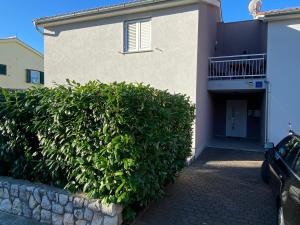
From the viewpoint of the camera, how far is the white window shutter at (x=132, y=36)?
32.5 feet

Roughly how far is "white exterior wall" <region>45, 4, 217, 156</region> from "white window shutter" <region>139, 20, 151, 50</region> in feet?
0.84

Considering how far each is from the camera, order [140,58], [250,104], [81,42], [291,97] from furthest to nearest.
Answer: [250,104]
[81,42]
[140,58]
[291,97]

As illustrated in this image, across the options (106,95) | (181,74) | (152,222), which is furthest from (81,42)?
(152,222)

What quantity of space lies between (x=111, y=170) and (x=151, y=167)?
674mm

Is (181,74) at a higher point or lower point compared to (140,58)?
lower

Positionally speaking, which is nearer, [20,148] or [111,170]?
[111,170]

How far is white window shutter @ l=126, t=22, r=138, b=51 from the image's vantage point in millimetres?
9906

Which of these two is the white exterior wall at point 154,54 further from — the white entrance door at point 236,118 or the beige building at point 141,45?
the white entrance door at point 236,118

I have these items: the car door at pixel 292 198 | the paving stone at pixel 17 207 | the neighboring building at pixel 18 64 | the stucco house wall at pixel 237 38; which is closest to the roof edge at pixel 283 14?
the stucco house wall at pixel 237 38

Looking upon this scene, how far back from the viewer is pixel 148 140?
3777 millimetres

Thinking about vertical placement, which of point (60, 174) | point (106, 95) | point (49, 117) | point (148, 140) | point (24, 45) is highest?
point (24, 45)

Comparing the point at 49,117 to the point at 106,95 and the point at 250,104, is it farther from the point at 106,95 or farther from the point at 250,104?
the point at 250,104

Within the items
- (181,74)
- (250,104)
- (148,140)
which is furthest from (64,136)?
(250,104)

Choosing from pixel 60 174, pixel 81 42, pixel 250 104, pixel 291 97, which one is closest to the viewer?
pixel 60 174
